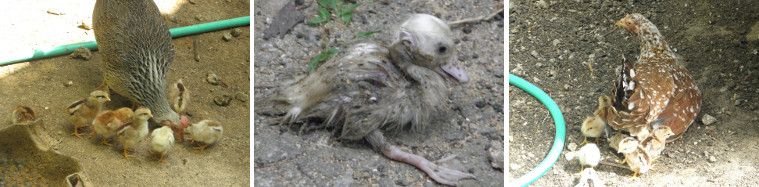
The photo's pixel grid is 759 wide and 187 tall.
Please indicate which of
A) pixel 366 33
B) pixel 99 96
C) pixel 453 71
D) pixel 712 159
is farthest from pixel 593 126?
pixel 99 96

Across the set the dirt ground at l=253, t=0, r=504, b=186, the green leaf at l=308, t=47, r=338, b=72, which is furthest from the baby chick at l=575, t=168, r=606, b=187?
the green leaf at l=308, t=47, r=338, b=72

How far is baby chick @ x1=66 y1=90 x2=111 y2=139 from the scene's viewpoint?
2.68 m

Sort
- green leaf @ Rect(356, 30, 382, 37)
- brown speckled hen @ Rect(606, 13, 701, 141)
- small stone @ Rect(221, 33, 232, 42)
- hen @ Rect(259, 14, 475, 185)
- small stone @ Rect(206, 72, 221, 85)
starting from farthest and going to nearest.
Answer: small stone @ Rect(221, 33, 232, 42) < small stone @ Rect(206, 72, 221, 85) < brown speckled hen @ Rect(606, 13, 701, 141) < green leaf @ Rect(356, 30, 382, 37) < hen @ Rect(259, 14, 475, 185)

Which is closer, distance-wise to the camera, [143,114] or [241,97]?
[143,114]

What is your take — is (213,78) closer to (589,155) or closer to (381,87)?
(381,87)

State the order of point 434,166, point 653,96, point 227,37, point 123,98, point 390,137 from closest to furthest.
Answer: point 434,166, point 390,137, point 653,96, point 123,98, point 227,37

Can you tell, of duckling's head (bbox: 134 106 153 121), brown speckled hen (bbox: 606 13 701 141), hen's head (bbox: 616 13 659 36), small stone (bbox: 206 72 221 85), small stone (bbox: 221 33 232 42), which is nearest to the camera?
brown speckled hen (bbox: 606 13 701 141)

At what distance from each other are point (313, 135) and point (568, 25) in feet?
6.30

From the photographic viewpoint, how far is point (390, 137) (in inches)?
72.4

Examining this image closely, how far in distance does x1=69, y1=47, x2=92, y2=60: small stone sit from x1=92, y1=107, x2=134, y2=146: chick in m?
0.57

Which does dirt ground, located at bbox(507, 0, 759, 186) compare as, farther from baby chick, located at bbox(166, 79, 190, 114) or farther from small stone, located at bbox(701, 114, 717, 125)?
baby chick, located at bbox(166, 79, 190, 114)

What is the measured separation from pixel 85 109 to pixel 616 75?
213 centimetres

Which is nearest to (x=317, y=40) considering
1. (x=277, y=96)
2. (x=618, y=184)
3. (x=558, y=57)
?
(x=277, y=96)

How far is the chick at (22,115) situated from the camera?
2.63 meters
